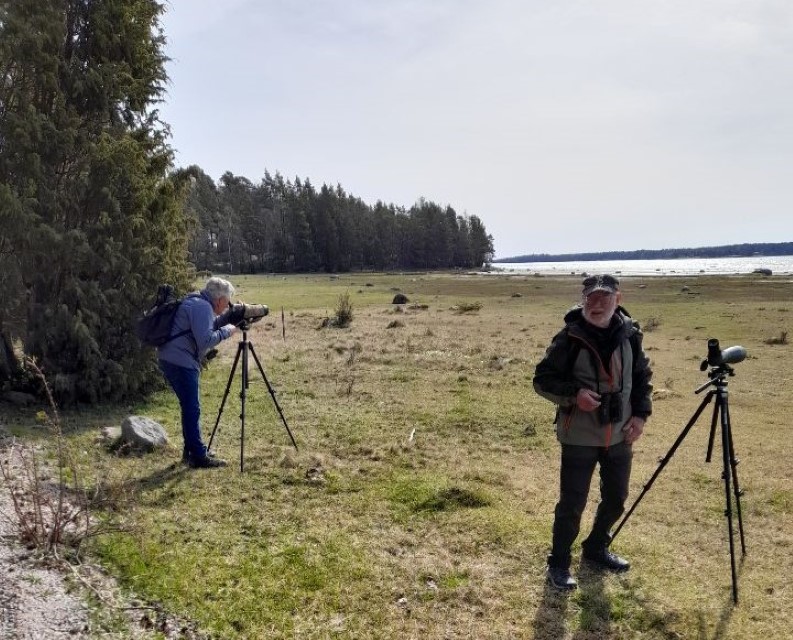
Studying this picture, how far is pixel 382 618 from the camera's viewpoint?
14.2ft

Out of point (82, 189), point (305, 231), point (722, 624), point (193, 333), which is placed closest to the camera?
point (722, 624)

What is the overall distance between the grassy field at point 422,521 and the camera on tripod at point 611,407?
1541 mm

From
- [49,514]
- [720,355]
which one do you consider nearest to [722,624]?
[720,355]

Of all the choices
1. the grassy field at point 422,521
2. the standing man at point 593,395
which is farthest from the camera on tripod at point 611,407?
the grassy field at point 422,521

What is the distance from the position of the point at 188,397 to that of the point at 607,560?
17.1 ft

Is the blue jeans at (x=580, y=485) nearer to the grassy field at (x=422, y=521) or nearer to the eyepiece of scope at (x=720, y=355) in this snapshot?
the grassy field at (x=422, y=521)

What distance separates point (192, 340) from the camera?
7.20 meters

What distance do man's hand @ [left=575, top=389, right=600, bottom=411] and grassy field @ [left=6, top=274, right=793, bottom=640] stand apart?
1.67 m

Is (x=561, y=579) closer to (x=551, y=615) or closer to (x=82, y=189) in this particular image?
(x=551, y=615)

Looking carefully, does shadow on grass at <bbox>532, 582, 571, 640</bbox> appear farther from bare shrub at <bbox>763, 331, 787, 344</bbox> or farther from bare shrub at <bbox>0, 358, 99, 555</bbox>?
bare shrub at <bbox>763, 331, 787, 344</bbox>

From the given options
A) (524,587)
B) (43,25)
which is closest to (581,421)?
(524,587)

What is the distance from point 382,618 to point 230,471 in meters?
3.63

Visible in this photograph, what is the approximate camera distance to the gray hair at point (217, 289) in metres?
7.10

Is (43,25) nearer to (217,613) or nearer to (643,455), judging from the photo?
(217,613)
